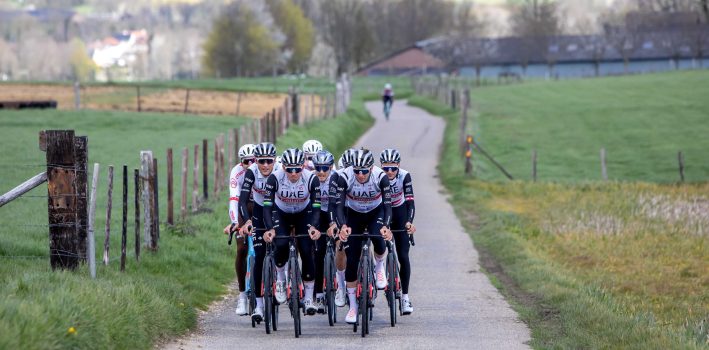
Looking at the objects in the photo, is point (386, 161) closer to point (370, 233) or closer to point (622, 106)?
point (370, 233)

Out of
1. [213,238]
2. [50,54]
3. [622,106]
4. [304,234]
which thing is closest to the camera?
[304,234]

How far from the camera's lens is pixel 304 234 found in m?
13.0

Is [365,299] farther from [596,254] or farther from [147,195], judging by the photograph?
[596,254]

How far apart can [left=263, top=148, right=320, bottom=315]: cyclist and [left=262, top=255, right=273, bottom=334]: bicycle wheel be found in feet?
0.44

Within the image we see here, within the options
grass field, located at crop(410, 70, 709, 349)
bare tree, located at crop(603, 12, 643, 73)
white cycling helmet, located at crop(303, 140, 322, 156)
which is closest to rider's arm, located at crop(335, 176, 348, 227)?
white cycling helmet, located at crop(303, 140, 322, 156)

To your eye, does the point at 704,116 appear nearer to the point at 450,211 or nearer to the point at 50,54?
the point at 450,211

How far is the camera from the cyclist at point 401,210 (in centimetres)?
1331

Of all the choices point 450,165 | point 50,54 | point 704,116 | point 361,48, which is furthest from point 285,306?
point 50,54

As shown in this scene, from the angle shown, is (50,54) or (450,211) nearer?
(450,211)

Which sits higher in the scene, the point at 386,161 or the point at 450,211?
the point at 386,161

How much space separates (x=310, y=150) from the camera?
1423 cm

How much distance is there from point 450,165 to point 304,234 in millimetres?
26276

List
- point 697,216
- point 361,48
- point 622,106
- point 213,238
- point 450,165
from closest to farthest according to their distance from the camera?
1. point 213,238
2. point 697,216
3. point 450,165
4. point 622,106
5. point 361,48

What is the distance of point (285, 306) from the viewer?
587 inches
